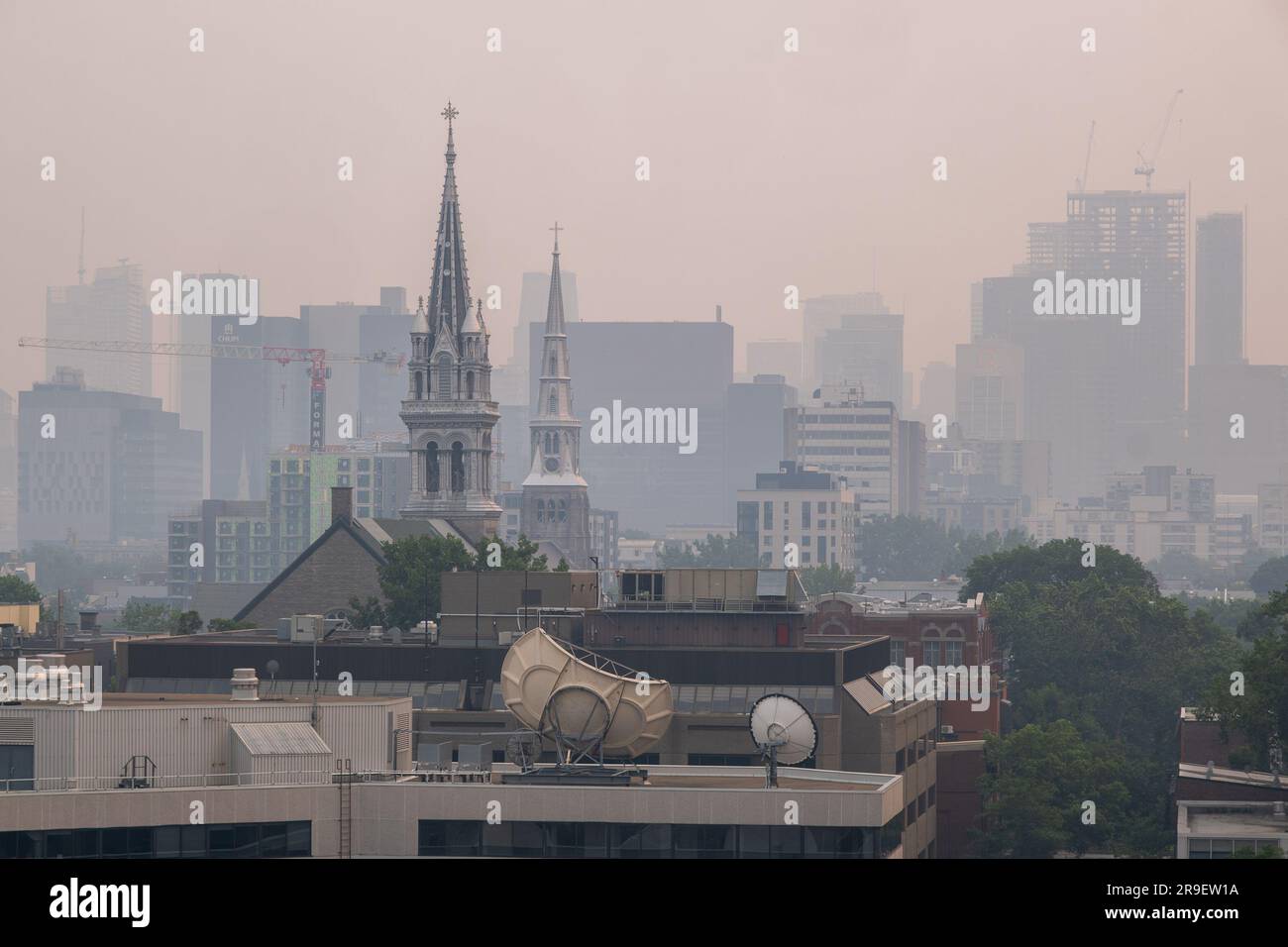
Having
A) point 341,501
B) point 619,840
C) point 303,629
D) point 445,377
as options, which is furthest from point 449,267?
point 619,840

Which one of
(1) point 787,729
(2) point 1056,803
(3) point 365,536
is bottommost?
(2) point 1056,803

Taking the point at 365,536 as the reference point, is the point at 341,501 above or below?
above

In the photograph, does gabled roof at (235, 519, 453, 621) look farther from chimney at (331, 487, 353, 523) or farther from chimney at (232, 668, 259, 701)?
chimney at (232, 668, 259, 701)

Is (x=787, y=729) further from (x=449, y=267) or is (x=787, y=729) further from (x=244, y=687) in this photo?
(x=449, y=267)

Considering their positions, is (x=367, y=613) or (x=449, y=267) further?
(x=449, y=267)
